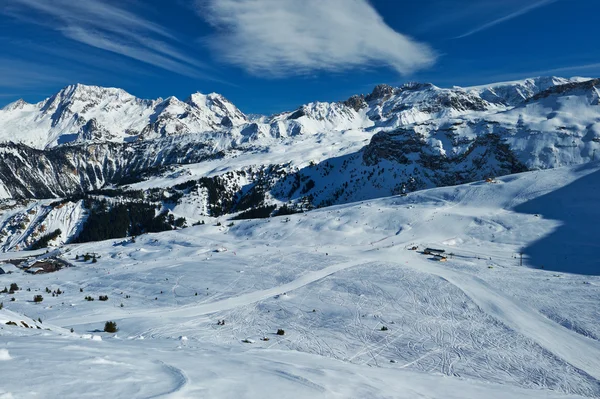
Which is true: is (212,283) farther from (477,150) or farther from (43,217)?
(43,217)

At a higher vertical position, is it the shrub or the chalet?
the chalet

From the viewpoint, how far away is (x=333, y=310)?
26.1 m

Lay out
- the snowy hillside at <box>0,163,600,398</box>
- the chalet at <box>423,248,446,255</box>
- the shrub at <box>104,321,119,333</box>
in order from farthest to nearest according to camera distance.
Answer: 1. the chalet at <box>423,248,446,255</box>
2. the shrub at <box>104,321,119,333</box>
3. the snowy hillside at <box>0,163,600,398</box>

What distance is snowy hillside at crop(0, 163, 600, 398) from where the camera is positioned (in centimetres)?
854

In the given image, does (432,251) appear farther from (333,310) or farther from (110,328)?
(110,328)

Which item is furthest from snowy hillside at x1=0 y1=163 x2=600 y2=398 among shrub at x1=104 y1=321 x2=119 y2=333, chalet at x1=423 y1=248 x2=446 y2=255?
chalet at x1=423 y1=248 x2=446 y2=255

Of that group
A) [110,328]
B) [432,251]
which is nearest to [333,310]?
[110,328]

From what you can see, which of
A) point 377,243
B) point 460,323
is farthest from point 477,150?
point 460,323

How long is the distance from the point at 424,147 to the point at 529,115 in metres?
41.9

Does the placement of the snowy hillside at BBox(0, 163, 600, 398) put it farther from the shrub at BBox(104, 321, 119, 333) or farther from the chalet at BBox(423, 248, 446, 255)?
the chalet at BBox(423, 248, 446, 255)

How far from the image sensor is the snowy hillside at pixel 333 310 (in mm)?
8539

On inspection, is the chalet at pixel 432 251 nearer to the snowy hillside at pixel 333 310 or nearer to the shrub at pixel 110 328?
the snowy hillside at pixel 333 310

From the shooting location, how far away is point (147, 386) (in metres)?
6.52

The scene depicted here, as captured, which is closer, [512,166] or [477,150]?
[512,166]
